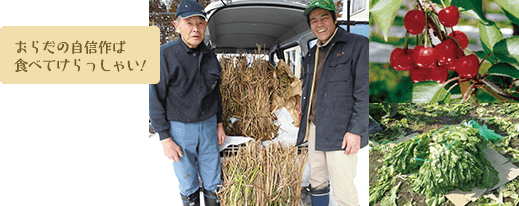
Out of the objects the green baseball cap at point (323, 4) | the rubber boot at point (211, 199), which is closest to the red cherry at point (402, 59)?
the green baseball cap at point (323, 4)

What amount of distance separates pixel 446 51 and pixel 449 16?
0.43 ft

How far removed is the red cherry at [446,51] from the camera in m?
0.87

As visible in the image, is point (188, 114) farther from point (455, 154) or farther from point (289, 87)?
point (455, 154)

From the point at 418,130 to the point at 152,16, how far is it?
158 centimetres

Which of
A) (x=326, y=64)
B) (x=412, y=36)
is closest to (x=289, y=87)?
(x=326, y=64)

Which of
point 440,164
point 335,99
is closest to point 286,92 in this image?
point 335,99

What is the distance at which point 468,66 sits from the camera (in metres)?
0.90

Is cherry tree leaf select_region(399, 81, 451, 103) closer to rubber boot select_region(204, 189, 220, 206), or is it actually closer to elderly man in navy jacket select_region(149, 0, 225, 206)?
elderly man in navy jacket select_region(149, 0, 225, 206)

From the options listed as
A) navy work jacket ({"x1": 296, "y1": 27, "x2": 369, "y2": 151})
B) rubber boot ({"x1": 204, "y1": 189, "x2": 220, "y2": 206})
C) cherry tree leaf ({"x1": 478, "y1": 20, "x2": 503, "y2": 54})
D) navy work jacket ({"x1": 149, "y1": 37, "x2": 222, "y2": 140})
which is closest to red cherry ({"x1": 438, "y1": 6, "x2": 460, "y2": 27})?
cherry tree leaf ({"x1": 478, "y1": 20, "x2": 503, "y2": 54})

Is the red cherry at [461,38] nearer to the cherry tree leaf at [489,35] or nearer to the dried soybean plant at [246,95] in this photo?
the cherry tree leaf at [489,35]

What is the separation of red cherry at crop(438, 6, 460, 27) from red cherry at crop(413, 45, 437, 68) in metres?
0.13

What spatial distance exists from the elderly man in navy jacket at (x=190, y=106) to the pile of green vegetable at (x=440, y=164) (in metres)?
1.02

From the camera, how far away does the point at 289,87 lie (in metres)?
1.89

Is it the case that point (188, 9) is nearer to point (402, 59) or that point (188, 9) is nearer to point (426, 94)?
point (402, 59)
